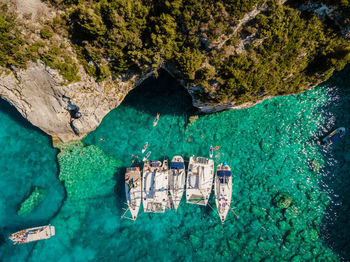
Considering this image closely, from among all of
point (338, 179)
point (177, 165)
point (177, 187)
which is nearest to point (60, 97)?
point (177, 165)

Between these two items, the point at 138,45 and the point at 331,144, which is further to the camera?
the point at 331,144

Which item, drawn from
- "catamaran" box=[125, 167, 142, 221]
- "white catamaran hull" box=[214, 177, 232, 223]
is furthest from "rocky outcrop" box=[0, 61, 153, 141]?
"white catamaran hull" box=[214, 177, 232, 223]

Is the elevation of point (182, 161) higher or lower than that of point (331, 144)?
lower

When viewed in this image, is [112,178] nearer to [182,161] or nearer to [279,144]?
[182,161]

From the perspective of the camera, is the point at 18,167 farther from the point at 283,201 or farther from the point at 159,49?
the point at 283,201

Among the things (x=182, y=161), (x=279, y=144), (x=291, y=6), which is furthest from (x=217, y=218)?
(x=291, y=6)

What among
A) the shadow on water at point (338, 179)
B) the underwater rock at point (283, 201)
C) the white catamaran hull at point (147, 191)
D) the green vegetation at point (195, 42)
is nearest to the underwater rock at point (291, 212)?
the underwater rock at point (283, 201)

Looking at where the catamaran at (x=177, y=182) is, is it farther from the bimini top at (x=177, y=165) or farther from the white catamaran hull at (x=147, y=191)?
the white catamaran hull at (x=147, y=191)
